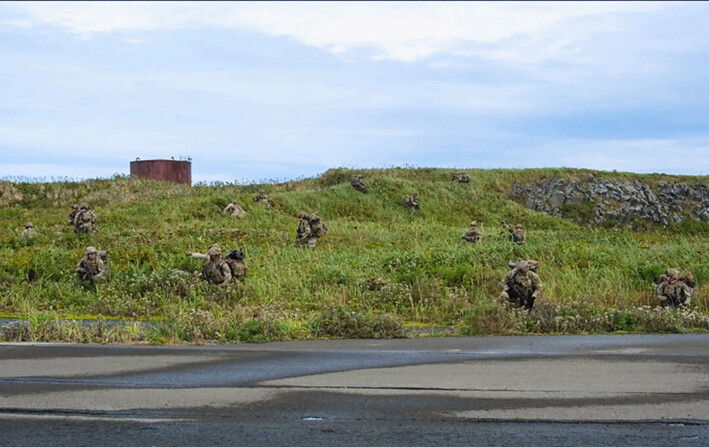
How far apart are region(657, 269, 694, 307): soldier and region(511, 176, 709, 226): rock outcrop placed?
42.0 metres

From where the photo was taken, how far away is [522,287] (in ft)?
48.9

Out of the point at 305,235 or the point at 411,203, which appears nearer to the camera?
the point at 305,235

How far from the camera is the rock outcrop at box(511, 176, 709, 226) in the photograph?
57544 mm

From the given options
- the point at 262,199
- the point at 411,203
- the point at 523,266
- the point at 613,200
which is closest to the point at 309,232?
the point at 523,266

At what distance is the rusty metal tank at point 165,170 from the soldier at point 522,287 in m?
47.7

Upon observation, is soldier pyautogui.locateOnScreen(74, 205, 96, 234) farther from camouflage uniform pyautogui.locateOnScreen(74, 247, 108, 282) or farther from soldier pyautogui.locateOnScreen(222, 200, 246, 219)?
camouflage uniform pyautogui.locateOnScreen(74, 247, 108, 282)

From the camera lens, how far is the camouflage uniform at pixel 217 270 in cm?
1728

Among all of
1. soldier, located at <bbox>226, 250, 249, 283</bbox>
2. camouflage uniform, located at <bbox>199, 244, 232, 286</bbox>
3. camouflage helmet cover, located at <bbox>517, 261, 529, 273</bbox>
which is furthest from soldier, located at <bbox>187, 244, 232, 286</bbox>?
camouflage helmet cover, located at <bbox>517, 261, 529, 273</bbox>

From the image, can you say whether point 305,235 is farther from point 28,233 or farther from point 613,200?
point 613,200

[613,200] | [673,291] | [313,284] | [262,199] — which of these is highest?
[613,200]

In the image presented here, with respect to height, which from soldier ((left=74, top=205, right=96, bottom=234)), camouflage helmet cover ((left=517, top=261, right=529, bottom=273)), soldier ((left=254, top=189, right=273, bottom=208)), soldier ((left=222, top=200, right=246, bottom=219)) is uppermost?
soldier ((left=254, top=189, right=273, bottom=208))

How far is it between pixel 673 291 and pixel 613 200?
45.8 metres

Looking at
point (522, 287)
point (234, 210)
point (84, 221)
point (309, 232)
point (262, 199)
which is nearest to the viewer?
point (522, 287)

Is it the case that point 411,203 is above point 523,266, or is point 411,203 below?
above
